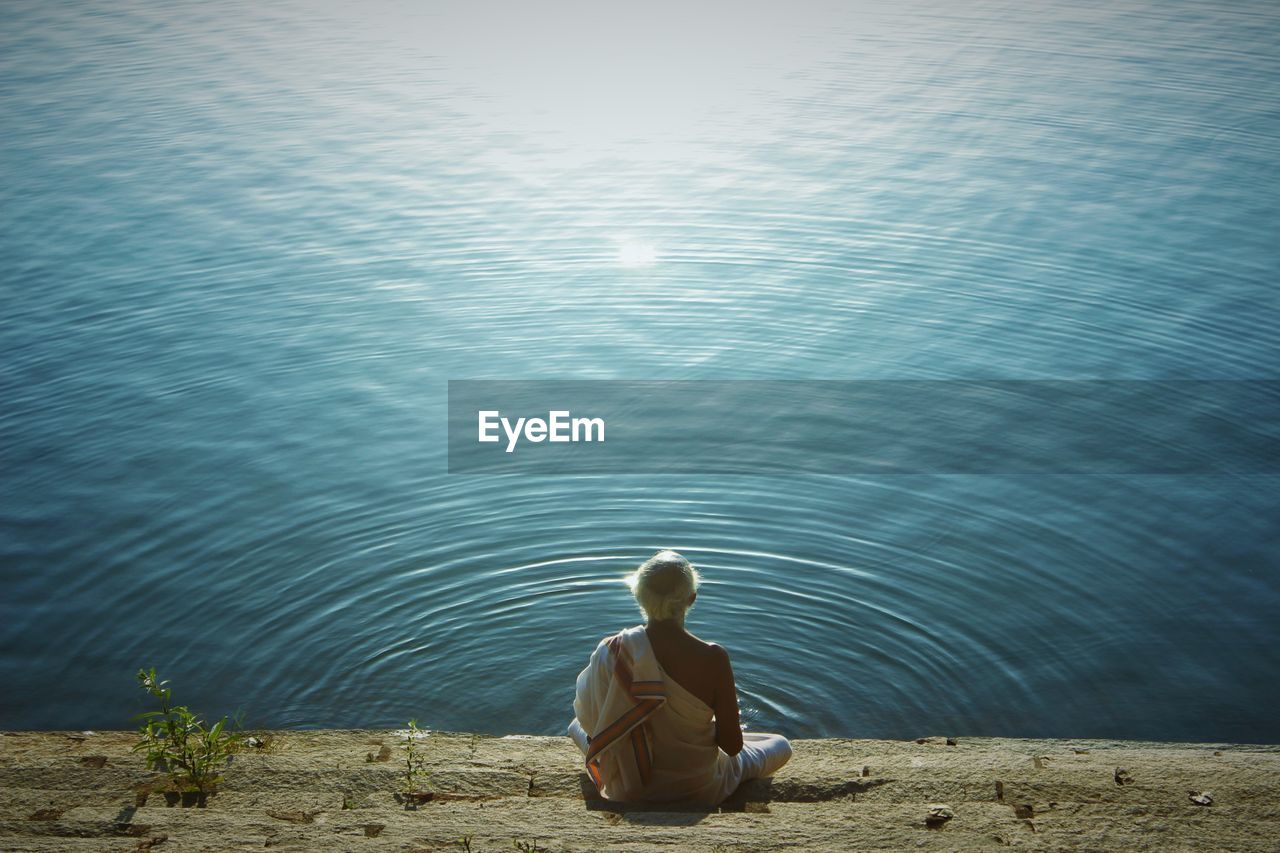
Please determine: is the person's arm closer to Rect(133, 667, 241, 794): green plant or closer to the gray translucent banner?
Rect(133, 667, 241, 794): green plant

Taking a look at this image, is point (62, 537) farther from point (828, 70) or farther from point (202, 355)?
point (828, 70)

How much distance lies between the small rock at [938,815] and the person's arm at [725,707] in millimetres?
819

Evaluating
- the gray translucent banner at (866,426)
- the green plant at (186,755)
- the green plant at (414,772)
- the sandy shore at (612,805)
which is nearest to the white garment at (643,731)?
the sandy shore at (612,805)

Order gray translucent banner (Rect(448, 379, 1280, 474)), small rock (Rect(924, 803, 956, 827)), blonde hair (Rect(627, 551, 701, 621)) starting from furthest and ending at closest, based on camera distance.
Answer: gray translucent banner (Rect(448, 379, 1280, 474)), blonde hair (Rect(627, 551, 701, 621)), small rock (Rect(924, 803, 956, 827))

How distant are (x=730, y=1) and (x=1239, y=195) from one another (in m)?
14.8

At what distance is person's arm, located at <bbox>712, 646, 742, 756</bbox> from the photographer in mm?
4996

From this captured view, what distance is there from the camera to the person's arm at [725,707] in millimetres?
4996

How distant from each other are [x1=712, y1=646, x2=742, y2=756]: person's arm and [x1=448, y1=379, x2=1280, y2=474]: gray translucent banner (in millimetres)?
4462

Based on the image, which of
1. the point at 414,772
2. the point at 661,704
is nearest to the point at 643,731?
the point at 661,704

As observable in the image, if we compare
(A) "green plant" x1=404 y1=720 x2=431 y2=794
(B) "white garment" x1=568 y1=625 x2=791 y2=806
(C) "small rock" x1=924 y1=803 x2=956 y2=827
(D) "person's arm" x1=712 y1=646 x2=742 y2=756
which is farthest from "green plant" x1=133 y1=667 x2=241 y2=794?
(C) "small rock" x1=924 y1=803 x2=956 y2=827

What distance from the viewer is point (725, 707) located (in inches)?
200

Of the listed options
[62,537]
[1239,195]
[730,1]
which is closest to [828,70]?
[730,1]

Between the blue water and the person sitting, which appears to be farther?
the blue water

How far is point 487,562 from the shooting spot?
8344mm
